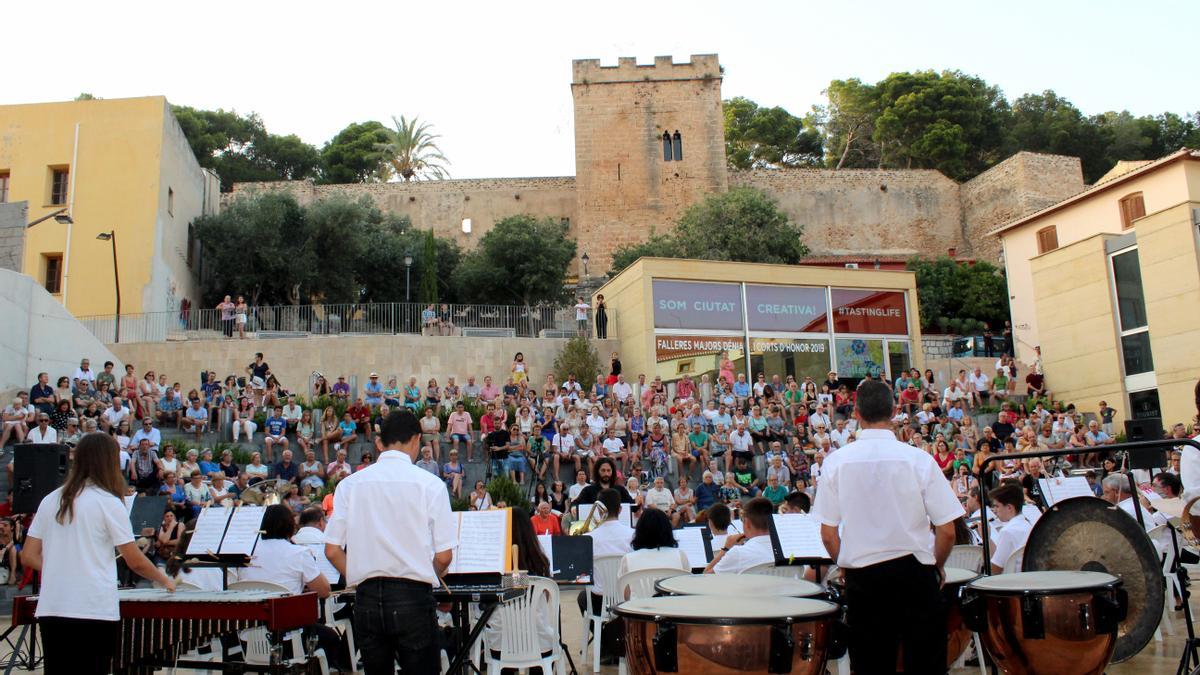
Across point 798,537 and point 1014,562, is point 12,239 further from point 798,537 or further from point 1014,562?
point 1014,562

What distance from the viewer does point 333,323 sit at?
24.3 meters

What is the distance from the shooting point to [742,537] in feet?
23.2

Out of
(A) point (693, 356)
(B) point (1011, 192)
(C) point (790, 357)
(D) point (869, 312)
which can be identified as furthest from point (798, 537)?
(B) point (1011, 192)

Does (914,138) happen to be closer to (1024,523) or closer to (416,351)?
(416,351)

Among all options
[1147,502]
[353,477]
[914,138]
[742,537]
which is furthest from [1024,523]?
[914,138]

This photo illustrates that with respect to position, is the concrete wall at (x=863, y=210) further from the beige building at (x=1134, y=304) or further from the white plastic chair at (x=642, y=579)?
the white plastic chair at (x=642, y=579)

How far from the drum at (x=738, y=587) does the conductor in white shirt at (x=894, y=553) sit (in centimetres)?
38

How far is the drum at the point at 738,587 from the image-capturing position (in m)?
4.58

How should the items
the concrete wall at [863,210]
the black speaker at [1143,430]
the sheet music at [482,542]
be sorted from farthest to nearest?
1. the concrete wall at [863,210]
2. the black speaker at [1143,430]
3. the sheet music at [482,542]

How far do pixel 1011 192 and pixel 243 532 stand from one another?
45874mm

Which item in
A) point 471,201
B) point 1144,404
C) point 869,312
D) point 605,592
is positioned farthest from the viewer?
point 471,201

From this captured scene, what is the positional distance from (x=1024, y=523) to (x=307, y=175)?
51.9 m

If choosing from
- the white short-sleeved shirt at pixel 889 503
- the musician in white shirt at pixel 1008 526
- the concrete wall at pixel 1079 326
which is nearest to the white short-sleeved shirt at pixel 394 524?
the white short-sleeved shirt at pixel 889 503

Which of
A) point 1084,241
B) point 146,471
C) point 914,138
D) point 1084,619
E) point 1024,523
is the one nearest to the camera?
point 1084,619
